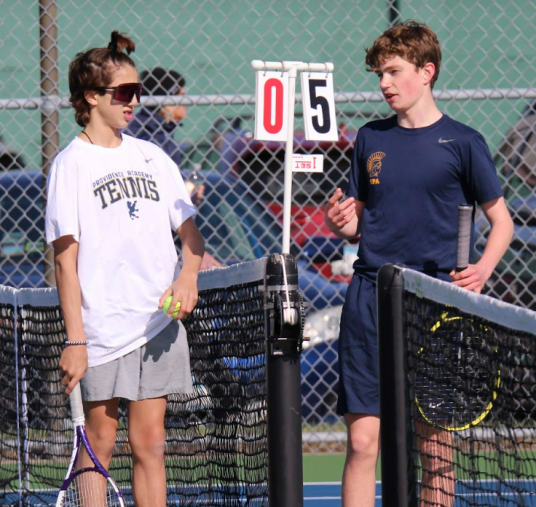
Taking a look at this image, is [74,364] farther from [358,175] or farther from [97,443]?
[358,175]

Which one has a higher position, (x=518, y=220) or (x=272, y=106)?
(x=518, y=220)

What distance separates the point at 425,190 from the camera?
13.0ft

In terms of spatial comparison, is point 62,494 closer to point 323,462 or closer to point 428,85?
point 428,85

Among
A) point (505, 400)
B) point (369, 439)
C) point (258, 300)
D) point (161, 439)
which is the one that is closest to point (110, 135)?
point (258, 300)

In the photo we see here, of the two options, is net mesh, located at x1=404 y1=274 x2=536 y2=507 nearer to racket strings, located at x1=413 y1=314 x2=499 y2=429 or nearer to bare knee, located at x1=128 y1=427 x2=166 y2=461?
racket strings, located at x1=413 y1=314 x2=499 y2=429

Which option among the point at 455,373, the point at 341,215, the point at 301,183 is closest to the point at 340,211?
the point at 341,215

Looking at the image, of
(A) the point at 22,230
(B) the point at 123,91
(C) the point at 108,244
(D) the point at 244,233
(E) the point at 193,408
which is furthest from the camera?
(A) the point at 22,230

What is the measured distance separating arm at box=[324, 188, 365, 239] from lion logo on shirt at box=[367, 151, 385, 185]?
10cm

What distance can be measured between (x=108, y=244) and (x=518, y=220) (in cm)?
440

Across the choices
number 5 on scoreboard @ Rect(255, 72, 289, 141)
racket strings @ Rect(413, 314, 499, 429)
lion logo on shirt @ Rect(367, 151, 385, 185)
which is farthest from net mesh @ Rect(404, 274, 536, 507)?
number 5 on scoreboard @ Rect(255, 72, 289, 141)

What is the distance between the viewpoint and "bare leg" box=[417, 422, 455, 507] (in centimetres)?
338

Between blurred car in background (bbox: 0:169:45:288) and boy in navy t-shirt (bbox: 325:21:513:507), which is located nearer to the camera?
boy in navy t-shirt (bbox: 325:21:513:507)

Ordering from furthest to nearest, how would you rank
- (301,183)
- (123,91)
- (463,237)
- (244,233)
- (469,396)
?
(301,183)
(244,233)
(123,91)
(463,237)
(469,396)

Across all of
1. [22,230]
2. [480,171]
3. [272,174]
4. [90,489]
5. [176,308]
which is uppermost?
[272,174]
